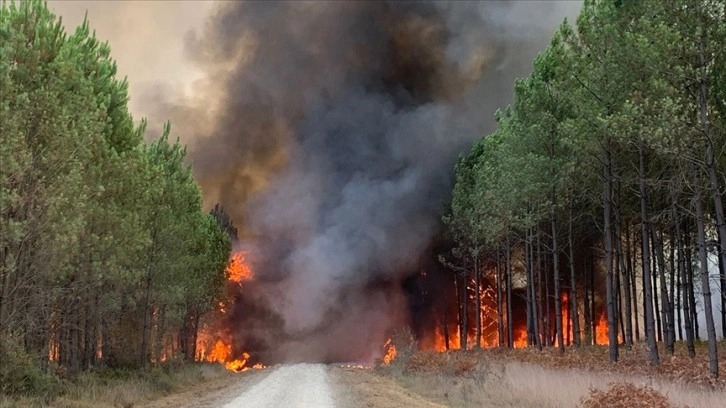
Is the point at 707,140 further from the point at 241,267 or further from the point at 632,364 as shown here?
the point at 241,267

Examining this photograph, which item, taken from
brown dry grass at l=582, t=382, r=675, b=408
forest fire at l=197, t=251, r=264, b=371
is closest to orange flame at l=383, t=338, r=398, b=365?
forest fire at l=197, t=251, r=264, b=371

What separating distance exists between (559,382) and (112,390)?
573 inches

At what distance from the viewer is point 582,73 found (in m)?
24.0

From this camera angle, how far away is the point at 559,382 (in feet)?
57.8

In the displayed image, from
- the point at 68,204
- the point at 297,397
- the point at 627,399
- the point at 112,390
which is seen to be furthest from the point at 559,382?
the point at 68,204

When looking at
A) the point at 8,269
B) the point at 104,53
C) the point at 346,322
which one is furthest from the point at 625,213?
the point at 346,322

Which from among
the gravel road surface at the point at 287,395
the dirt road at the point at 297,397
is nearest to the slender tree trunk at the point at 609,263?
the dirt road at the point at 297,397

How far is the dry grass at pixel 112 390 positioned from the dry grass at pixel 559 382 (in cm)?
1043

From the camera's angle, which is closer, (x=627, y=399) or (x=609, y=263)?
(x=627, y=399)

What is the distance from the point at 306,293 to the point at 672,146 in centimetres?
5825

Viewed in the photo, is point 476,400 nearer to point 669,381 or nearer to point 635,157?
point 669,381

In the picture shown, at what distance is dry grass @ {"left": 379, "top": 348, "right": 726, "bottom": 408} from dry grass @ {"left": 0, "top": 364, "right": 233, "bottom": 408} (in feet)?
34.2

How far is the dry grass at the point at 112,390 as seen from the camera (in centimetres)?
1639

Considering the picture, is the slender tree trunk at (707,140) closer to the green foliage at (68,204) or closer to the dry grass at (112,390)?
the green foliage at (68,204)
